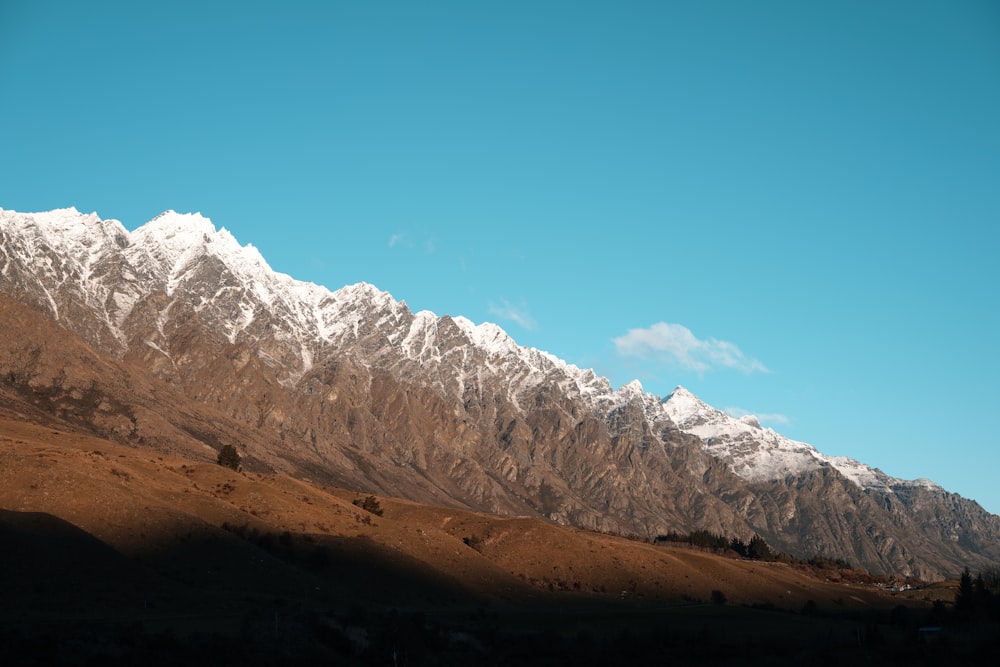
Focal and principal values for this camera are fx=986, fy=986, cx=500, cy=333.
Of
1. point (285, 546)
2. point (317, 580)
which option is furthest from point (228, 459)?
point (317, 580)

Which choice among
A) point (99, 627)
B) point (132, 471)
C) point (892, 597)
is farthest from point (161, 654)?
point (892, 597)

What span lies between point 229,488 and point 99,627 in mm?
67573

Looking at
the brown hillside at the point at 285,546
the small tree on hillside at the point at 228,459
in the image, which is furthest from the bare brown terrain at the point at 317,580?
the small tree on hillside at the point at 228,459

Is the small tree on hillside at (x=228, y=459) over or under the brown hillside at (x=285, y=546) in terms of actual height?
over

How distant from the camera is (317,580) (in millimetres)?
85812

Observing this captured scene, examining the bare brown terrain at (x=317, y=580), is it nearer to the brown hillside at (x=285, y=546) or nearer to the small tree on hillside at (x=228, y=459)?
the brown hillside at (x=285, y=546)

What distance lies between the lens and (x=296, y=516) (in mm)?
107062

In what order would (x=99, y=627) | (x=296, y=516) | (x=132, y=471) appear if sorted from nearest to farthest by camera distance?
(x=99, y=627) < (x=132, y=471) < (x=296, y=516)

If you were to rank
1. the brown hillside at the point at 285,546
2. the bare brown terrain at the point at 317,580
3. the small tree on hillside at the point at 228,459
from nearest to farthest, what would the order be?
the bare brown terrain at the point at 317,580 → the brown hillside at the point at 285,546 → the small tree on hillside at the point at 228,459

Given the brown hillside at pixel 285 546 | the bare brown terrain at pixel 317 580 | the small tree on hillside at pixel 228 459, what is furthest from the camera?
the small tree on hillside at pixel 228 459

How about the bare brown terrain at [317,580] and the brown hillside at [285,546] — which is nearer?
the bare brown terrain at [317,580]

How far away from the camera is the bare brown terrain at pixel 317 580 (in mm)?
48906

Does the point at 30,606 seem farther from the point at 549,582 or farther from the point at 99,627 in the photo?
the point at 549,582

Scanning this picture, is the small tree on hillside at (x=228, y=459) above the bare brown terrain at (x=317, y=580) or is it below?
above
